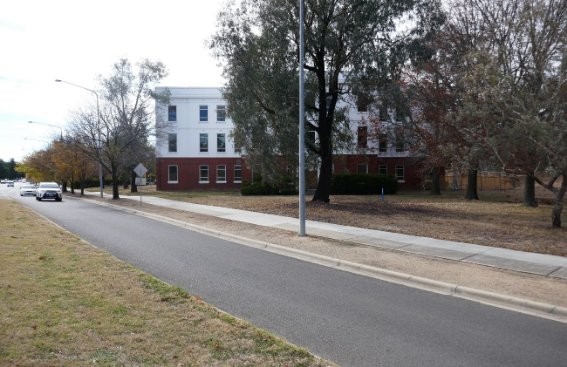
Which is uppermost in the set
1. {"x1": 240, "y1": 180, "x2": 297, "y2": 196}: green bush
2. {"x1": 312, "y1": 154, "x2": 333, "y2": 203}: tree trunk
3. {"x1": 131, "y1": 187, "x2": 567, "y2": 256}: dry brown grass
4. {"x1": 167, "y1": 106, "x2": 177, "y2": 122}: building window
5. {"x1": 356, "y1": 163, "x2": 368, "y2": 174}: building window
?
{"x1": 167, "y1": 106, "x2": 177, "y2": 122}: building window

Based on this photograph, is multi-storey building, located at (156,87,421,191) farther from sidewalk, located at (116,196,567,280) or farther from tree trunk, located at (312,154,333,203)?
sidewalk, located at (116,196,567,280)

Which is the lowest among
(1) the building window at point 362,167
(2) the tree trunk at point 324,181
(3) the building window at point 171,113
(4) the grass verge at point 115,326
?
(4) the grass verge at point 115,326

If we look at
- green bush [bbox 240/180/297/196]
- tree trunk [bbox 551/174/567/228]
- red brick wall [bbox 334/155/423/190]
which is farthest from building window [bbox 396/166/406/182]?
tree trunk [bbox 551/174/567/228]

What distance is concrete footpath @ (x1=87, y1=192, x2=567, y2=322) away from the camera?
23.7 ft

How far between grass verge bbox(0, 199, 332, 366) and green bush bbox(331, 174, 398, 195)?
33.9m

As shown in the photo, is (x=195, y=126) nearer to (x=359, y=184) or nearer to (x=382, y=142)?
(x=359, y=184)

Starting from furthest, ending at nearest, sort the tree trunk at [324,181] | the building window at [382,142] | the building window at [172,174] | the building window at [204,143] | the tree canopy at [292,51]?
the building window at [204,143] < the building window at [172,174] < the building window at [382,142] < the tree trunk at [324,181] < the tree canopy at [292,51]

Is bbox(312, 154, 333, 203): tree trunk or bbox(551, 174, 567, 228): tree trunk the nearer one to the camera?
bbox(551, 174, 567, 228): tree trunk

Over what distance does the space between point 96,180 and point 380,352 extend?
7852 centimetres

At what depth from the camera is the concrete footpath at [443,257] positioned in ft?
23.7

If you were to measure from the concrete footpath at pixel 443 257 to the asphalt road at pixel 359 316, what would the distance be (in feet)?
1.40

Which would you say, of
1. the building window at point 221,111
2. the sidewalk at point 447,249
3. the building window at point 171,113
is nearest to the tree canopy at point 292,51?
the building window at point 221,111

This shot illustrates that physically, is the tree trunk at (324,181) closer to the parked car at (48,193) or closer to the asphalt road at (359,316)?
the asphalt road at (359,316)

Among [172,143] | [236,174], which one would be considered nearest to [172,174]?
[172,143]
